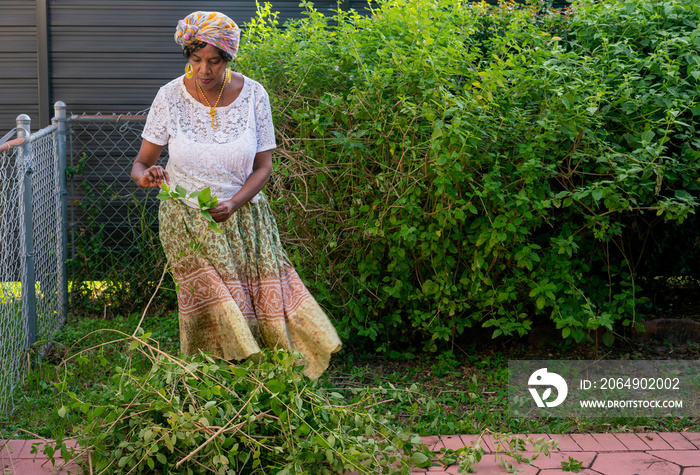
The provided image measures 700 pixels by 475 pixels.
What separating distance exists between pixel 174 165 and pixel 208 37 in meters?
0.57

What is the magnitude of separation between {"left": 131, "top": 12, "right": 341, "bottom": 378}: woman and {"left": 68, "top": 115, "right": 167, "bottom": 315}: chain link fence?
242cm

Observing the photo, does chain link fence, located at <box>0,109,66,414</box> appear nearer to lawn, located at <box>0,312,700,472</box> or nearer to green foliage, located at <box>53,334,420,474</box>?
Answer: lawn, located at <box>0,312,700,472</box>

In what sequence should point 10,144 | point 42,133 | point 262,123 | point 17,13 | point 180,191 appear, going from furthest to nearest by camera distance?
point 17,13, point 42,133, point 10,144, point 262,123, point 180,191

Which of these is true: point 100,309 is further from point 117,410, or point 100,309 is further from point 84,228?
point 117,410

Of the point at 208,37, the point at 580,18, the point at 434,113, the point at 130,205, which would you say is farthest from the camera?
the point at 130,205

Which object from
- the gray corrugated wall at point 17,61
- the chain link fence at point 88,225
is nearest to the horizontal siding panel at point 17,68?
the gray corrugated wall at point 17,61

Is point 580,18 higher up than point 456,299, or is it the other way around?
point 580,18

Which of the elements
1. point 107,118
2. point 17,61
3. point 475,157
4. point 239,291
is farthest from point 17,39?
point 475,157

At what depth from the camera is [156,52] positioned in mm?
5969

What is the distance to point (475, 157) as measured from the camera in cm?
371

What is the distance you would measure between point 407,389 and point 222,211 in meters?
1.27

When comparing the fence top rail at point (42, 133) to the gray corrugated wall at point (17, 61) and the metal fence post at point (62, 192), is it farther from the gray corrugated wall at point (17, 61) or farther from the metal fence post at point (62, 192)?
the gray corrugated wall at point (17, 61)

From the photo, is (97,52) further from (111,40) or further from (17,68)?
(17,68)

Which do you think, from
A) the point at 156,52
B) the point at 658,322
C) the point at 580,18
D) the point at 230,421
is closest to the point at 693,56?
the point at 580,18
